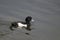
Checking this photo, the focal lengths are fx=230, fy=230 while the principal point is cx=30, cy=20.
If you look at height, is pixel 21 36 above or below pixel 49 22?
below

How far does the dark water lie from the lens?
11.3m

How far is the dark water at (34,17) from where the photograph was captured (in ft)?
36.9

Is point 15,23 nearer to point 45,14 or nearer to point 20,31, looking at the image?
point 20,31

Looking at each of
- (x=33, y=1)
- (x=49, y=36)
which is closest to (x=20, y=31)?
(x=49, y=36)

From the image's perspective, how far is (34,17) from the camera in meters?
13.8

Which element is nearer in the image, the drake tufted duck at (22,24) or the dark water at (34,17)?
the dark water at (34,17)

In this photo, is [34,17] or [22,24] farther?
[34,17]

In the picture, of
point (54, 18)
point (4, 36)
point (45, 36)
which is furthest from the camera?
point (54, 18)

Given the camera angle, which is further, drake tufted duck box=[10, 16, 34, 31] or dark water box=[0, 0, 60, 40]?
drake tufted duck box=[10, 16, 34, 31]

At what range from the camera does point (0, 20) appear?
42.1 ft

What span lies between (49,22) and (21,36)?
2.91 metres

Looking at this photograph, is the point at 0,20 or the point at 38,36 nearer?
the point at 38,36

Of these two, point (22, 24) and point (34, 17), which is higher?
point (34, 17)

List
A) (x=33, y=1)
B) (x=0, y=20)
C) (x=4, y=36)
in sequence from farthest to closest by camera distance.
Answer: (x=33, y=1) → (x=0, y=20) → (x=4, y=36)
